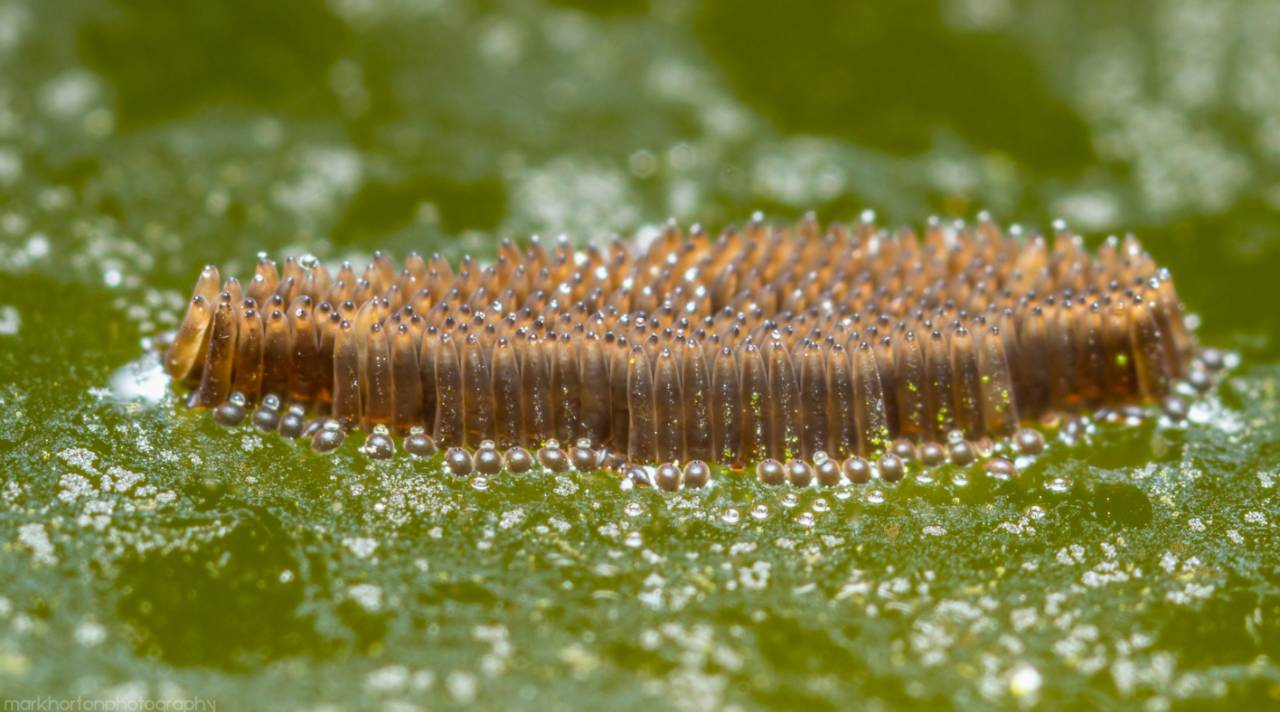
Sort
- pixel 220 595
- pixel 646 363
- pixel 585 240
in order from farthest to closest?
pixel 585 240
pixel 646 363
pixel 220 595

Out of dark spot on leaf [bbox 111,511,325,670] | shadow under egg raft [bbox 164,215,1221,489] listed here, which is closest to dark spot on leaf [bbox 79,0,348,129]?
shadow under egg raft [bbox 164,215,1221,489]

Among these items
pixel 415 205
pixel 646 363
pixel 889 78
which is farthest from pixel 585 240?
pixel 889 78

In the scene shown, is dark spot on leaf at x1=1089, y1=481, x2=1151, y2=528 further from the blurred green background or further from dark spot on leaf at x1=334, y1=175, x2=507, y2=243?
dark spot on leaf at x1=334, y1=175, x2=507, y2=243

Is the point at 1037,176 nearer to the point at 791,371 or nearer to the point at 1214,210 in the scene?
the point at 1214,210

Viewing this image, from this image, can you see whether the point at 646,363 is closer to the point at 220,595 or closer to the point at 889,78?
the point at 220,595

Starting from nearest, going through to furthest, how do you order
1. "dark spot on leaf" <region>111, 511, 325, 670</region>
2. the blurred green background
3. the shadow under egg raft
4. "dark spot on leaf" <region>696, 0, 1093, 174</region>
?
"dark spot on leaf" <region>111, 511, 325, 670</region>, the blurred green background, the shadow under egg raft, "dark spot on leaf" <region>696, 0, 1093, 174</region>

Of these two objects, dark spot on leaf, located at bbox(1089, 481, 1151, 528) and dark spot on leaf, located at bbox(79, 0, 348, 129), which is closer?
dark spot on leaf, located at bbox(1089, 481, 1151, 528)

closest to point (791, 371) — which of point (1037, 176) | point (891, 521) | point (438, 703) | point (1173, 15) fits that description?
point (891, 521)
